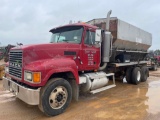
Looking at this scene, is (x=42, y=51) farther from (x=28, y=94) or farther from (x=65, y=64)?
(x=28, y=94)

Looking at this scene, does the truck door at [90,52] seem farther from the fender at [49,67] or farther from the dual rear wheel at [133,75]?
the dual rear wheel at [133,75]

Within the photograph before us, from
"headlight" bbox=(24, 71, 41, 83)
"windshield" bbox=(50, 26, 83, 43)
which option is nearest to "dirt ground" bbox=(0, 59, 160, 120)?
"headlight" bbox=(24, 71, 41, 83)

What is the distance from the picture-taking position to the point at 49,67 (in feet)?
13.8

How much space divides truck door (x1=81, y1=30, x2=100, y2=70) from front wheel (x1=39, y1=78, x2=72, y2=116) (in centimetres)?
128

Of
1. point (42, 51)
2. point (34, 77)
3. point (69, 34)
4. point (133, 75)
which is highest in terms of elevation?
point (69, 34)

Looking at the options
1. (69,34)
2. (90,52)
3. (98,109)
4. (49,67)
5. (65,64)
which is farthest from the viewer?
(90,52)

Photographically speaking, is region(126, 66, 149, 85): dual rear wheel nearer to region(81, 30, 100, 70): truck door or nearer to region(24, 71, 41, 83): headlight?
region(81, 30, 100, 70): truck door

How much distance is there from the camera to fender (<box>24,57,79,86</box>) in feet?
13.4

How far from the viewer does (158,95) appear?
21.6 ft

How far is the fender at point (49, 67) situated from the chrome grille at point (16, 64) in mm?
348

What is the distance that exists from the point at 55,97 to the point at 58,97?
4.3 inches

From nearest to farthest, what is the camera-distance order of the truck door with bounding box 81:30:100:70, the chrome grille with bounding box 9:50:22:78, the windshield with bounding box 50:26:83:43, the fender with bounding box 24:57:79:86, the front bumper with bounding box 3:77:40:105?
the front bumper with bounding box 3:77:40:105, the fender with bounding box 24:57:79:86, the chrome grille with bounding box 9:50:22:78, the windshield with bounding box 50:26:83:43, the truck door with bounding box 81:30:100:70

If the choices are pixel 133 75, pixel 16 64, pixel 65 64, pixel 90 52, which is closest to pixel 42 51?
pixel 65 64

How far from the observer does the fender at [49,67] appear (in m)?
4.08
